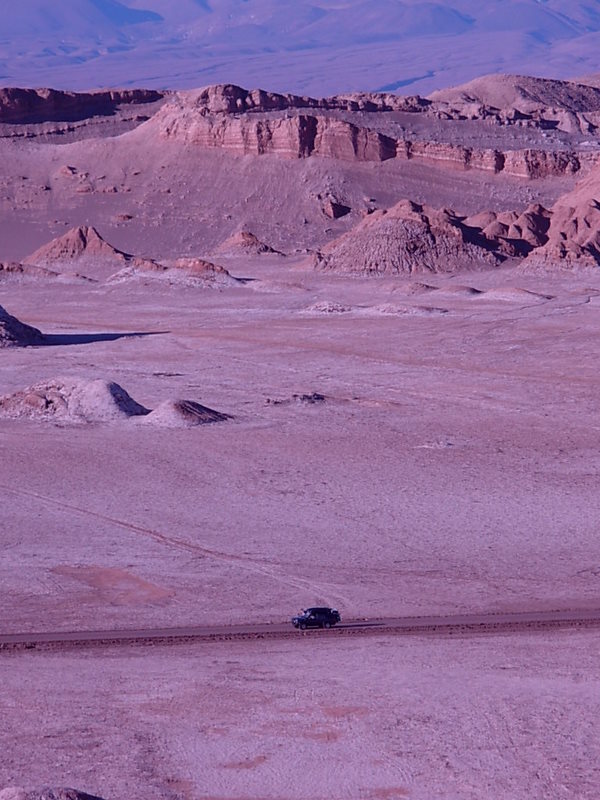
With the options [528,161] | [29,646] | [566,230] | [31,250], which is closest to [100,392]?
[29,646]

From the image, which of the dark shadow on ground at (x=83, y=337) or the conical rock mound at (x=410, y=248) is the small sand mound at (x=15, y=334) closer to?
the dark shadow on ground at (x=83, y=337)

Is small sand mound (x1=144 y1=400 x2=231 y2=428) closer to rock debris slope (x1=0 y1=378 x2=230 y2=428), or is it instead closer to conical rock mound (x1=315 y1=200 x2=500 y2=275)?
rock debris slope (x1=0 y1=378 x2=230 y2=428)

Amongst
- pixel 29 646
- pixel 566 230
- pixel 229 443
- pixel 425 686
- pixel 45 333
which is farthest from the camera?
pixel 566 230

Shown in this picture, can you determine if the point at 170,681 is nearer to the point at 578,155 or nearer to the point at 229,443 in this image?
the point at 229,443

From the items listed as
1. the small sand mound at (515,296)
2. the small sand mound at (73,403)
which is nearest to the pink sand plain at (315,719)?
the small sand mound at (73,403)

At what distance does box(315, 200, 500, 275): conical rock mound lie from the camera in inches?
1602

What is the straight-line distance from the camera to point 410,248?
41031mm

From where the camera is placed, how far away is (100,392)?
822 inches

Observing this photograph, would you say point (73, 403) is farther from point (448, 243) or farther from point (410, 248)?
point (448, 243)

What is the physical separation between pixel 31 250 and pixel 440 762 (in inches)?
1562

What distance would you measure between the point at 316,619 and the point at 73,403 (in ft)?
32.5

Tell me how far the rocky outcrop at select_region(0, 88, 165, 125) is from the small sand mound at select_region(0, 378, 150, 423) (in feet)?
137

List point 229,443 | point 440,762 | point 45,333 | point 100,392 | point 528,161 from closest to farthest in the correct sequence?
point 440,762 → point 229,443 → point 100,392 → point 45,333 → point 528,161

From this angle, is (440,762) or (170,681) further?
(170,681)
